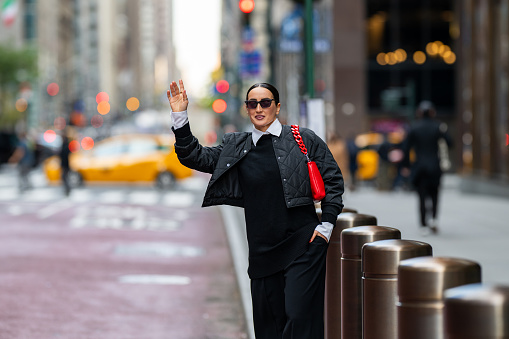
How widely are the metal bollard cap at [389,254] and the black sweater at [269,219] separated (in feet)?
1.74

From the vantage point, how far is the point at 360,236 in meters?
5.48

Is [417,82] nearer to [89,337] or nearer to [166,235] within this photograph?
[166,235]

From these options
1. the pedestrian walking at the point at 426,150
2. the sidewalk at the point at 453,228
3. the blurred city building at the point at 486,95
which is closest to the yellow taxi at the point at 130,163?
the sidewalk at the point at 453,228

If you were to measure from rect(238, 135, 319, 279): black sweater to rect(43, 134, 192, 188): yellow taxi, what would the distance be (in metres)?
27.0

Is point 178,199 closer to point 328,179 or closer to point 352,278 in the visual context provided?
point 352,278

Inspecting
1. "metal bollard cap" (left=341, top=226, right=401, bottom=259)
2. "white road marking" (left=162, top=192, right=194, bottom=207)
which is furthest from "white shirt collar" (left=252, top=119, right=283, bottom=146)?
"white road marking" (left=162, top=192, right=194, bottom=207)

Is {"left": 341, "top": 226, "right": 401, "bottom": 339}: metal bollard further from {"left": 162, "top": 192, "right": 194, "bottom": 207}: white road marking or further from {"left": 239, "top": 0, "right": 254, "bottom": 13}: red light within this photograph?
{"left": 162, "top": 192, "right": 194, "bottom": 207}: white road marking

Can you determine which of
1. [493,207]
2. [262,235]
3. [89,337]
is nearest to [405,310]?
[262,235]

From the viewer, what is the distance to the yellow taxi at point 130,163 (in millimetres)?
32438

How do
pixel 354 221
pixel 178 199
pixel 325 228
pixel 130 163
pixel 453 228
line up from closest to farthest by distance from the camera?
pixel 325 228 < pixel 354 221 < pixel 453 228 < pixel 178 199 < pixel 130 163

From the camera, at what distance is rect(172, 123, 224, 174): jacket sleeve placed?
5.27m

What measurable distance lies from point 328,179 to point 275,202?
33cm

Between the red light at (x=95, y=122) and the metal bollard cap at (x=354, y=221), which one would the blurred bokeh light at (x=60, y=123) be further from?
the metal bollard cap at (x=354, y=221)

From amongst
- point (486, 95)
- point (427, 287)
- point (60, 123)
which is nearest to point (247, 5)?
point (486, 95)
